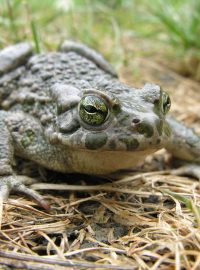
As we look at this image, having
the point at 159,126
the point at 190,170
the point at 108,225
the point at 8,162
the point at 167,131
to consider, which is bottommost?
the point at 190,170

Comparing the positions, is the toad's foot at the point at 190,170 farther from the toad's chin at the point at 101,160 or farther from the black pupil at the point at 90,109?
the black pupil at the point at 90,109

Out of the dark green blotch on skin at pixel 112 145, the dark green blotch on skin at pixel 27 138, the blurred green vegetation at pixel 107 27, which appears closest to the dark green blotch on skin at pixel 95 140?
the dark green blotch on skin at pixel 112 145

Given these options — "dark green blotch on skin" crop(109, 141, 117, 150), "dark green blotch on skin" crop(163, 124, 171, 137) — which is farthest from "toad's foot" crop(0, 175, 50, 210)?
"dark green blotch on skin" crop(163, 124, 171, 137)

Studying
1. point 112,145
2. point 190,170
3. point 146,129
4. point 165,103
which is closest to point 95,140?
point 112,145

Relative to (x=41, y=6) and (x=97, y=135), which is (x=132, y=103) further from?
(x=41, y=6)

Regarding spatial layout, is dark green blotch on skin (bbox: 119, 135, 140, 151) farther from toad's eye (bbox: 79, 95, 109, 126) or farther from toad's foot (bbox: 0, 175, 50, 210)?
toad's foot (bbox: 0, 175, 50, 210)

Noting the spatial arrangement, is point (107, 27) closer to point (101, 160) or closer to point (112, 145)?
point (101, 160)

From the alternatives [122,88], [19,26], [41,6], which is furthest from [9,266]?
[41,6]
